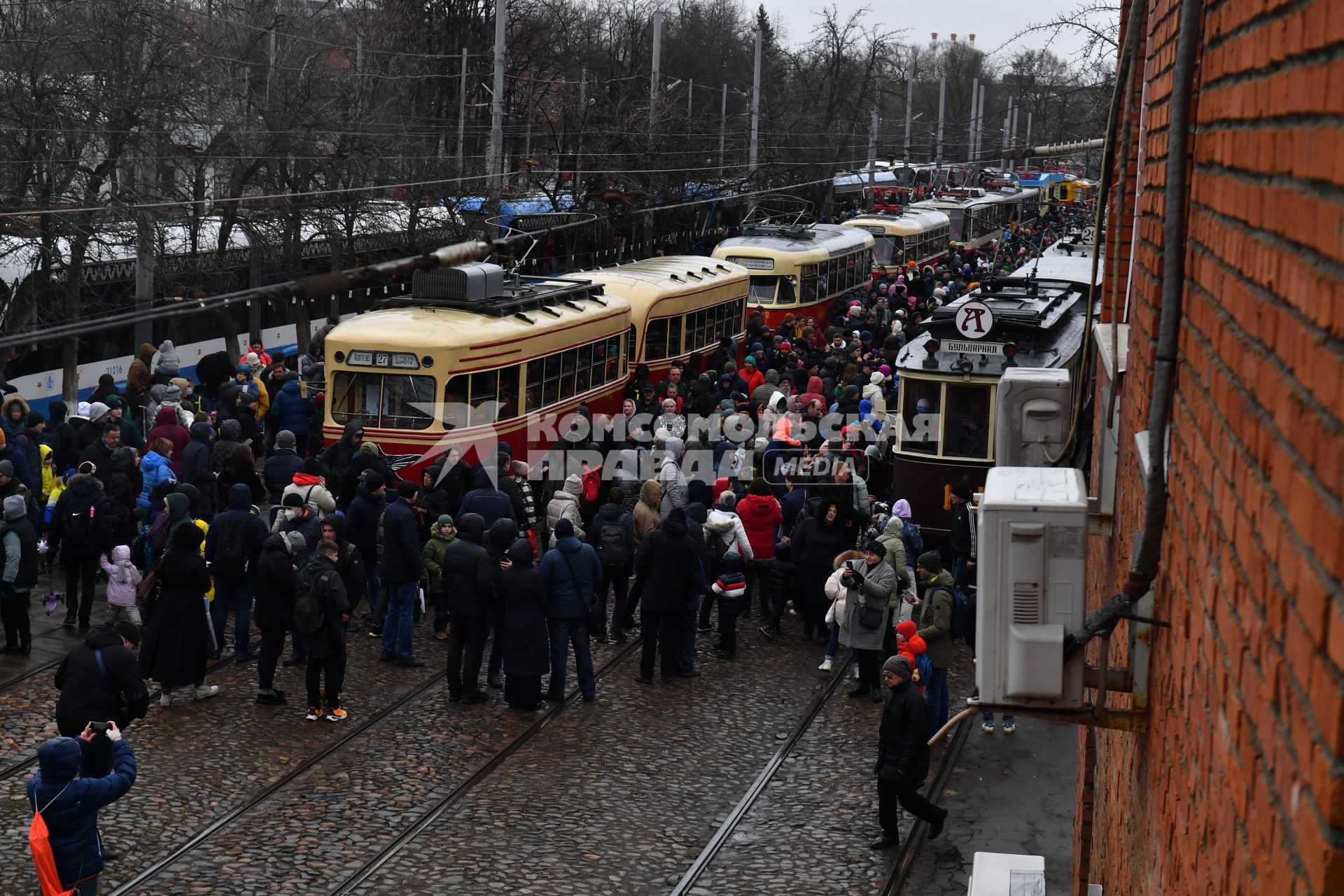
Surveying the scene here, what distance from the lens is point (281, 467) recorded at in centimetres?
1533

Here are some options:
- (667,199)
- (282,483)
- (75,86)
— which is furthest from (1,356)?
(667,199)

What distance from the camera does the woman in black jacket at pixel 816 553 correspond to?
13.7m

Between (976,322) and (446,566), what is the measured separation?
7.42 metres

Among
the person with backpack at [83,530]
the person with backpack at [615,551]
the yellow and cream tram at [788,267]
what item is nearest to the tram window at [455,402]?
the person with backpack at [615,551]

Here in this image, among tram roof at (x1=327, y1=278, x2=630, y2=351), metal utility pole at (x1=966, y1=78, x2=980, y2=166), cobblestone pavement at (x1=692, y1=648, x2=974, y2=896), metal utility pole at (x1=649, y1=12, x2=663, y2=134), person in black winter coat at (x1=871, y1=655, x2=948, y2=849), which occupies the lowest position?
cobblestone pavement at (x1=692, y1=648, x2=974, y2=896)

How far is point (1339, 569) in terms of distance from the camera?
1.66 m

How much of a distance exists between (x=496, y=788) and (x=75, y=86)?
16.3m

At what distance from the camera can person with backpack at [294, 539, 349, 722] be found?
11219 millimetres

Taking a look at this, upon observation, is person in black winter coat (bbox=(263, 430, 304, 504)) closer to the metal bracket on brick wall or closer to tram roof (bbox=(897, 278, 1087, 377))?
tram roof (bbox=(897, 278, 1087, 377))

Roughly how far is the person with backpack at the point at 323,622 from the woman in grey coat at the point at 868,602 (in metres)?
3.93

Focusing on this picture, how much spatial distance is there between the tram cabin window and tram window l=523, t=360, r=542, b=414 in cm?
168

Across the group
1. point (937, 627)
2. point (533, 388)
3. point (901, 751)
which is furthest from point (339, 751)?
point (533, 388)

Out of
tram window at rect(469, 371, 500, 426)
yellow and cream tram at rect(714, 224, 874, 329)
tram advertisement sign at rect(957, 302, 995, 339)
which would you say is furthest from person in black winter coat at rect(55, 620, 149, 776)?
yellow and cream tram at rect(714, 224, 874, 329)

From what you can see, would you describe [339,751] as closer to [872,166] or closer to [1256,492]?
[1256,492]
